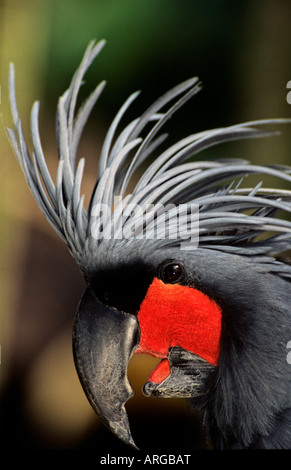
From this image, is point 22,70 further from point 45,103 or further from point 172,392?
point 172,392

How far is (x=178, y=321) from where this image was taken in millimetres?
925

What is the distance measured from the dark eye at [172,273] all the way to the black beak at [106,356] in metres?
0.10

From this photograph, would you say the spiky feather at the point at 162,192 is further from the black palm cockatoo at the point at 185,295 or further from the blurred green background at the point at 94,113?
the blurred green background at the point at 94,113

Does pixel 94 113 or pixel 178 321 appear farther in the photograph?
pixel 94 113

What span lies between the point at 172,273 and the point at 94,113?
4.48ft

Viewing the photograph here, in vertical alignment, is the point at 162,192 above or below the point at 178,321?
above

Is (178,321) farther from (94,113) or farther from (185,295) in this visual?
(94,113)

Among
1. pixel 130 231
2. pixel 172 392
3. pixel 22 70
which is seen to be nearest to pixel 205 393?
pixel 172 392

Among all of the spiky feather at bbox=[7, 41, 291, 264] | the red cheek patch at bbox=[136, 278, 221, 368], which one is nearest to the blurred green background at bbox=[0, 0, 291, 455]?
the spiky feather at bbox=[7, 41, 291, 264]

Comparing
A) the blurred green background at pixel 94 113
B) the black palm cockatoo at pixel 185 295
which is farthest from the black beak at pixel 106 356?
the blurred green background at pixel 94 113

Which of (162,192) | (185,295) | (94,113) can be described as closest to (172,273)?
(185,295)

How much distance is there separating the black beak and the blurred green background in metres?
1.11

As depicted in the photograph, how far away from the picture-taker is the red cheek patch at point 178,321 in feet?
2.94

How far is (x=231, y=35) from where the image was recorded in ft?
6.36
